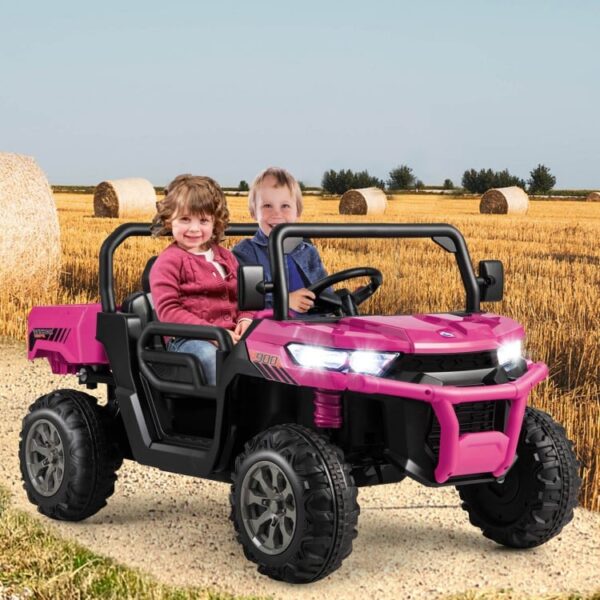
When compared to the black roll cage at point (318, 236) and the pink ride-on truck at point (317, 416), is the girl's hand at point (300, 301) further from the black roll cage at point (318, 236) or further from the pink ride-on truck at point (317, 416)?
the black roll cage at point (318, 236)

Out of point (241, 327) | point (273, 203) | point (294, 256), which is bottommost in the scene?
point (241, 327)

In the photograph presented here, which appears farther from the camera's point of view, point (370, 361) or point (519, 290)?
point (519, 290)

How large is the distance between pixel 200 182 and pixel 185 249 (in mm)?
288

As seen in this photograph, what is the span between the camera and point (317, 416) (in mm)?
4023

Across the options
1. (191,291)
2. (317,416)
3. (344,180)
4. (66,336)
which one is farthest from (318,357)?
(344,180)

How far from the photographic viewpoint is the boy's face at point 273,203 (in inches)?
204

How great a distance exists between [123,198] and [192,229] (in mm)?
24905

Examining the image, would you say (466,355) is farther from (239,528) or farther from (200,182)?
(200,182)

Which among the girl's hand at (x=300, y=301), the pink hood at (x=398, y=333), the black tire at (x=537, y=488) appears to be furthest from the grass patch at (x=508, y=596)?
the girl's hand at (x=300, y=301)

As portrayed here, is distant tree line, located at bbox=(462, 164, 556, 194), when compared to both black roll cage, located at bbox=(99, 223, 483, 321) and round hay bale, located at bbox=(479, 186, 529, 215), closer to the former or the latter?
round hay bale, located at bbox=(479, 186, 529, 215)

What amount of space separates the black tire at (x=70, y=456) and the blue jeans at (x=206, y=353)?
677 mm

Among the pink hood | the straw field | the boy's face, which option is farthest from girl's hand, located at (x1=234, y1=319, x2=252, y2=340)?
the straw field

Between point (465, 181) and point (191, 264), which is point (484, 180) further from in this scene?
point (191, 264)

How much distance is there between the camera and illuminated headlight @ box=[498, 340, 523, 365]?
411cm
